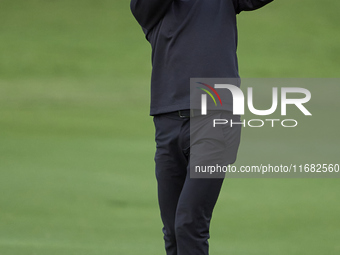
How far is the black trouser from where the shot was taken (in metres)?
1.62

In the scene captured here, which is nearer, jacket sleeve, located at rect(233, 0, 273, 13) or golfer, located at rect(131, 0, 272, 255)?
golfer, located at rect(131, 0, 272, 255)

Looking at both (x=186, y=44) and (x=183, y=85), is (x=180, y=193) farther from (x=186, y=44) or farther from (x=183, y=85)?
(x=186, y=44)

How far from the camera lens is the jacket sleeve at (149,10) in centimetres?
171

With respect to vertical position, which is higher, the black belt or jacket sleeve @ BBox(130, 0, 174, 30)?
jacket sleeve @ BBox(130, 0, 174, 30)

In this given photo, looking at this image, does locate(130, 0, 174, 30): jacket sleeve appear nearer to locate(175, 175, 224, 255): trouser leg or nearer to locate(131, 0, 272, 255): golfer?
locate(131, 0, 272, 255): golfer

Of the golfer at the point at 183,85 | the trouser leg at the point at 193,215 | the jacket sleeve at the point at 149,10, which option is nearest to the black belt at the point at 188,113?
the golfer at the point at 183,85

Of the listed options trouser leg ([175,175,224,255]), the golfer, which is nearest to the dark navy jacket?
the golfer

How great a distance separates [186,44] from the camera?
1685 mm

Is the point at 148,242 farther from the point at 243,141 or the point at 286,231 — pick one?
the point at 243,141

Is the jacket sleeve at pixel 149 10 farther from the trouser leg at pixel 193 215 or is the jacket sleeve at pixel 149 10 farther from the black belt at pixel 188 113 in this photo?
the trouser leg at pixel 193 215

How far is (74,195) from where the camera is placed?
11.5 ft

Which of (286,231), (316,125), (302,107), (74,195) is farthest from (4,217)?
(302,107)

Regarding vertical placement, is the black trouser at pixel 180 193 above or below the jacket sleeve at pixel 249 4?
below

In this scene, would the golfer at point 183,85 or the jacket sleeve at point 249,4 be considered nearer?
the golfer at point 183,85
